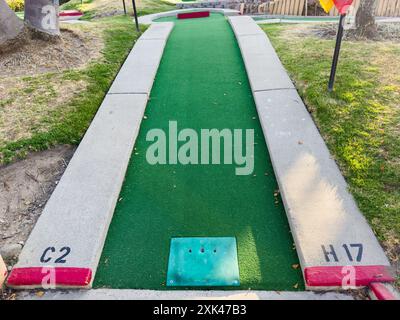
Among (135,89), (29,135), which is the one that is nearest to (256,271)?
(29,135)

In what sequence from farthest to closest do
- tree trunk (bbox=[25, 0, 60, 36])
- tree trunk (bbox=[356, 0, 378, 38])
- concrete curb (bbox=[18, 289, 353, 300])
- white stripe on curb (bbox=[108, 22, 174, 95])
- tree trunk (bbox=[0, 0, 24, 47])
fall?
tree trunk (bbox=[356, 0, 378, 38]), tree trunk (bbox=[25, 0, 60, 36]), tree trunk (bbox=[0, 0, 24, 47]), white stripe on curb (bbox=[108, 22, 174, 95]), concrete curb (bbox=[18, 289, 353, 300])

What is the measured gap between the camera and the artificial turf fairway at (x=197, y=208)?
3373 mm

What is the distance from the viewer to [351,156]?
4535mm

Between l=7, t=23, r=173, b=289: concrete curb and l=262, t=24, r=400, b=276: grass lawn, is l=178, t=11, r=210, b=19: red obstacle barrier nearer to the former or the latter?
l=262, t=24, r=400, b=276: grass lawn

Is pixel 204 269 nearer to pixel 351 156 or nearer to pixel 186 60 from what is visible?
pixel 351 156

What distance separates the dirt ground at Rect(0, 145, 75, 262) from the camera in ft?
12.7

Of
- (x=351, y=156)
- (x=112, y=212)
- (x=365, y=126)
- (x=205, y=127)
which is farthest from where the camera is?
(x=205, y=127)

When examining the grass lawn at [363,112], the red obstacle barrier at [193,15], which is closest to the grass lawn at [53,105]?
the grass lawn at [363,112]

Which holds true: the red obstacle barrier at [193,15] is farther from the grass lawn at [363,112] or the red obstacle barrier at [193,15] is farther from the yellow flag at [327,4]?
the yellow flag at [327,4]

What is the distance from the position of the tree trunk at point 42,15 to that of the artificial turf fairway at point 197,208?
3.21 meters

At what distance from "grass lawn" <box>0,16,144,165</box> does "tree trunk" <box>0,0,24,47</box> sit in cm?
87

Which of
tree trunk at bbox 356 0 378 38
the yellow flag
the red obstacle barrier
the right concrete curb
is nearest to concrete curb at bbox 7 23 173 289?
the right concrete curb

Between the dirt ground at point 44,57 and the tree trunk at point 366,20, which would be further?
the tree trunk at point 366,20
